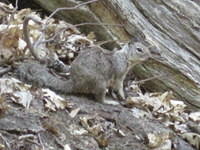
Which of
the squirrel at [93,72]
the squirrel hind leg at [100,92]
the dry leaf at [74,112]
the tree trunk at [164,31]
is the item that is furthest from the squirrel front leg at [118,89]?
the dry leaf at [74,112]

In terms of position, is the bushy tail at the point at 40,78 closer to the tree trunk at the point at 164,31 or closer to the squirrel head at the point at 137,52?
the squirrel head at the point at 137,52

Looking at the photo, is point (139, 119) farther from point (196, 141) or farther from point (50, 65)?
point (50, 65)

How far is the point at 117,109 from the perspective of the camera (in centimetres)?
568

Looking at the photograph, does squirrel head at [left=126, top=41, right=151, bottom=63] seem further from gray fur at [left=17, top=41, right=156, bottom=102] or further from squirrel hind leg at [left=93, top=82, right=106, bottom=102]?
squirrel hind leg at [left=93, top=82, right=106, bottom=102]

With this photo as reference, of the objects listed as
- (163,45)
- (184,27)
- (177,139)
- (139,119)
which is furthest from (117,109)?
(184,27)

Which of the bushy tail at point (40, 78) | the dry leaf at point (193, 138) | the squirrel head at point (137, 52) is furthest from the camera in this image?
the squirrel head at point (137, 52)

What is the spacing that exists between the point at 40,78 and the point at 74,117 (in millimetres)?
585

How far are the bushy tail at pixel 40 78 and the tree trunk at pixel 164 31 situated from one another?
165cm

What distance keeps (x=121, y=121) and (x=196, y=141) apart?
83 centimetres

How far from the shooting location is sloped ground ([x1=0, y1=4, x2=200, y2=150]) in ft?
14.5

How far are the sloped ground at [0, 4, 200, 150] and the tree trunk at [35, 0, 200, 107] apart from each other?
1.01 ft

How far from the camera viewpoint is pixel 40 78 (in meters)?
5.31

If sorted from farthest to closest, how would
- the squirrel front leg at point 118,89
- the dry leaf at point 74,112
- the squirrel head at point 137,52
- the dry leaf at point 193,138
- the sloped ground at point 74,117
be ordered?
the squirrel head at point 137,52 → the squirrel front leg at point 118,89 → the dry leaf at point 193,138 → the dry leaf at point 74,112 → the sloped ground at point 74,117

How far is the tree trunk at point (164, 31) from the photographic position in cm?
681
